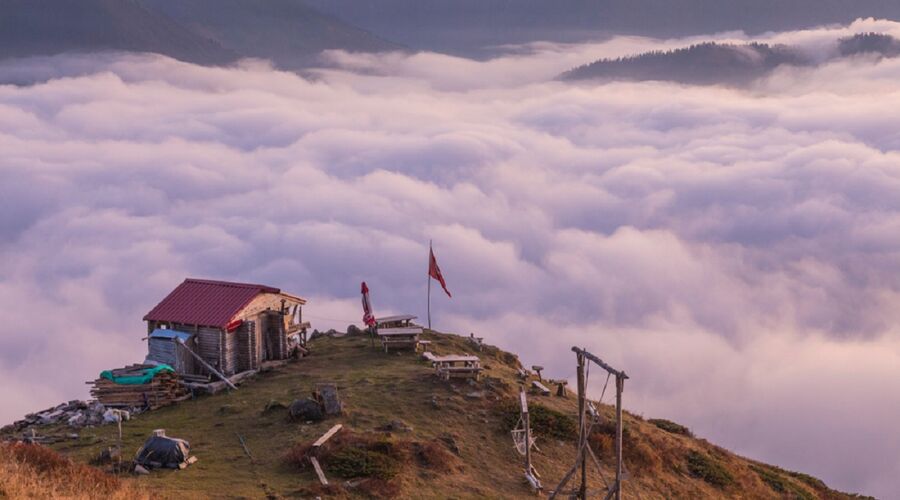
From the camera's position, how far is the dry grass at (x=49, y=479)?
71.8 feet

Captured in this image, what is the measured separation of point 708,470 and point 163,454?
23190 millimetres

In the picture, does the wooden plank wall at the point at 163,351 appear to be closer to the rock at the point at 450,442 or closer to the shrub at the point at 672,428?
the rock at the point at 450,442

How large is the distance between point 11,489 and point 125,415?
16.8 m

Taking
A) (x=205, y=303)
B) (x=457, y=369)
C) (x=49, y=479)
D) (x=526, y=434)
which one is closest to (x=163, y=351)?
(x=205, y=303)

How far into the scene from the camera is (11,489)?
2144 centimetres

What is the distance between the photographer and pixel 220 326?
42.4 metres

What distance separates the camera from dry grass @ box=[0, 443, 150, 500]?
862 inches

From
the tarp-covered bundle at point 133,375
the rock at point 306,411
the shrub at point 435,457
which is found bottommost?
the shrub at point 435,457

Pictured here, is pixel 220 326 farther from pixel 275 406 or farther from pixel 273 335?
pixel 275 406

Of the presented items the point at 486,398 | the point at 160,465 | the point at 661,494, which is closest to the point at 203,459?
the point at 160,465

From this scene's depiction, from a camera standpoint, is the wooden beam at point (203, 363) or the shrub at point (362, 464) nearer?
the shrub at point (362, 464)

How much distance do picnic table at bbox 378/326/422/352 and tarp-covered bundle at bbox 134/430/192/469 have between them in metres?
16.6

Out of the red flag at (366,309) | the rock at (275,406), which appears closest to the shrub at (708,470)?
the rock at (275,406)

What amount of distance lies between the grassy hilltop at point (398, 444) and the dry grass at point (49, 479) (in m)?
1.41
